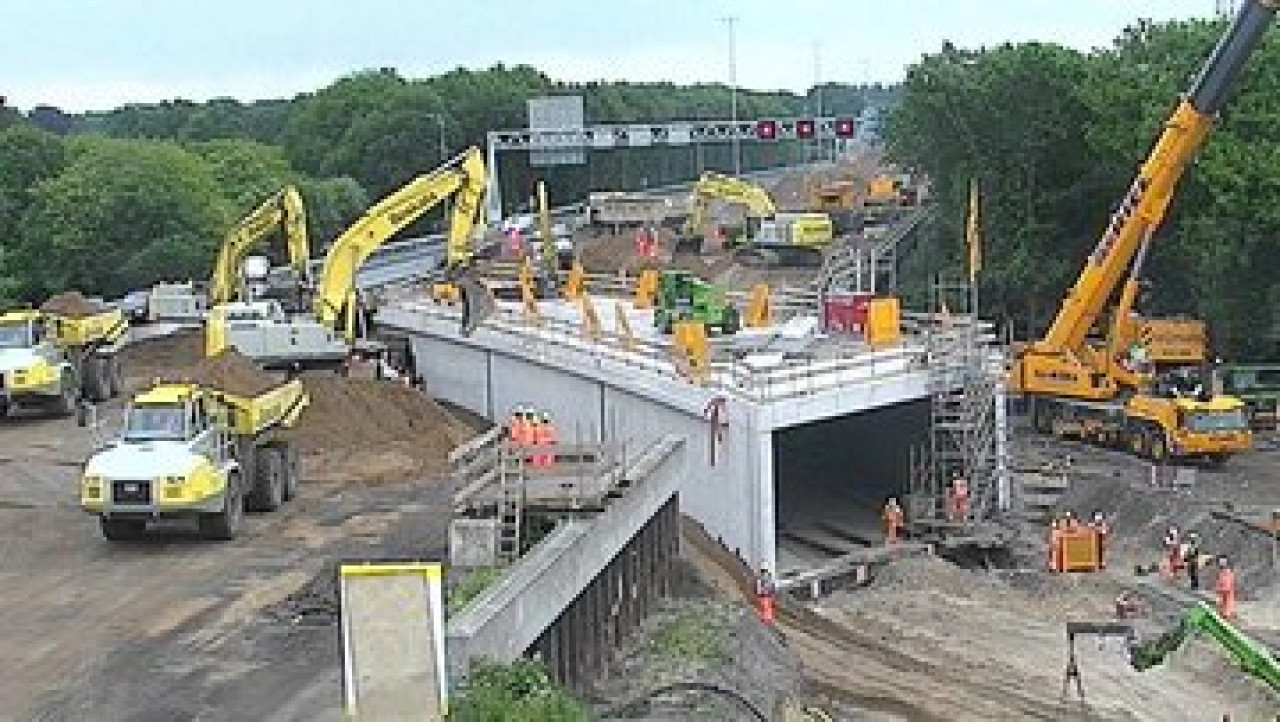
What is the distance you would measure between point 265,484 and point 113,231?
1793 inches

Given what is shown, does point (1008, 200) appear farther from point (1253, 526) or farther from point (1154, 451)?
point (1253, 526)

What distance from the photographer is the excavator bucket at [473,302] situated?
43844 millimetres

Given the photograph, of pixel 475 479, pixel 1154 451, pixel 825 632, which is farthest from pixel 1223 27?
pixel 475 479

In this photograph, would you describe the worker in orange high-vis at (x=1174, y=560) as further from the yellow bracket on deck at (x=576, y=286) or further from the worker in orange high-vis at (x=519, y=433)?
the yellow bracket on deck at (x=576, y=286)

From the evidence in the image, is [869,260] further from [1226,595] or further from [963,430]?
[1226,595]

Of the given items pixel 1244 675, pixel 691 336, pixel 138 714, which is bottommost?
pixel 1244 675

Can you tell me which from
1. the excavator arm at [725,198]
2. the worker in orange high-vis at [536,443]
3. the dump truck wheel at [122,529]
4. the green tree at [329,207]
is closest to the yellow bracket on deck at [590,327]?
the worker in orange high-vis at [536,443]

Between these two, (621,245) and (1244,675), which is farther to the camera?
(621,245)

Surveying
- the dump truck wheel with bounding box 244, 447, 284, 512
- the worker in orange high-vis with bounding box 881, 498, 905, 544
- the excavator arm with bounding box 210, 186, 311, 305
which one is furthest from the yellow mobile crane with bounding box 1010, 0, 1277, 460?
the dump truck wheel with bounding box 244, 447, 284, 512

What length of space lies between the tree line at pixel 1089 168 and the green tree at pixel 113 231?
27921mm

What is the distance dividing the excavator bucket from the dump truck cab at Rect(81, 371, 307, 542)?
564 inches

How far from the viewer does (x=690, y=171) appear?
485ft

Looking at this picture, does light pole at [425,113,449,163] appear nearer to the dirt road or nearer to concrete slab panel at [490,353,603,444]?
concrete slab panel at [490,353,603,444]

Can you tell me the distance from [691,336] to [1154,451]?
1168cm
